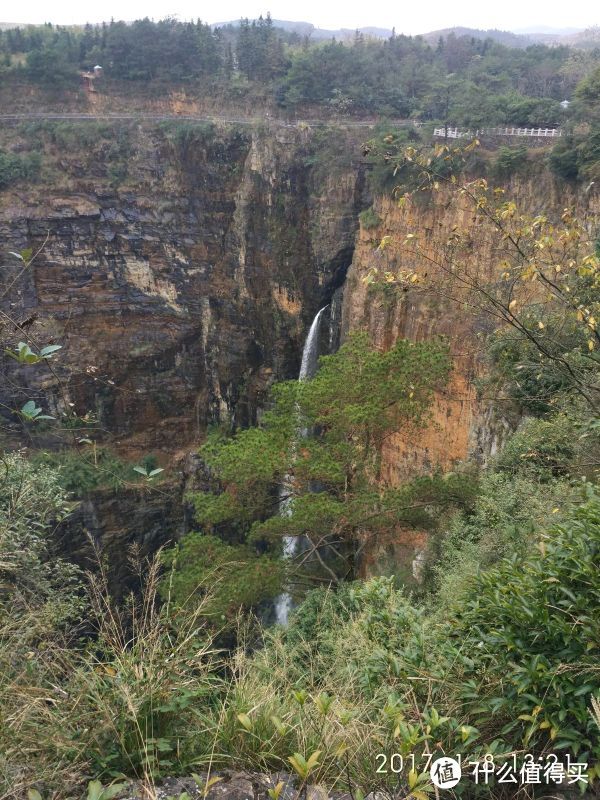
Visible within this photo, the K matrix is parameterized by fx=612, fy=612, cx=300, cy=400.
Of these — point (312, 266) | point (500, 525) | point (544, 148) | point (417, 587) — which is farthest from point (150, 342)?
point (500, 525)

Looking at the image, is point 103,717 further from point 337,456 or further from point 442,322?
point 442,322

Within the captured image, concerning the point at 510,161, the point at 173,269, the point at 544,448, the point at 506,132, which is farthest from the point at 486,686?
the point at 173,269

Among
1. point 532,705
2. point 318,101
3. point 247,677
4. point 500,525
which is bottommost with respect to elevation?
point 500,525

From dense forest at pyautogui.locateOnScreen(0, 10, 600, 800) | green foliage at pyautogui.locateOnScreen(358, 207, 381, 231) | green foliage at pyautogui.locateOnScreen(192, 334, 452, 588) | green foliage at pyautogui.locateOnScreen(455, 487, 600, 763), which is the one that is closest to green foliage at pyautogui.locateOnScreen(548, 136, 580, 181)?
dense forest at pyautogui.locateOnScreen(0, 10, 600, 800)

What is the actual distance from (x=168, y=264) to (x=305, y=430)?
9.05m

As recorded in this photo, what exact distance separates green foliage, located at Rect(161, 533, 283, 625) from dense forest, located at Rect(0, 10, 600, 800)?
4 cm

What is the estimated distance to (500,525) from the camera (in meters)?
5.35

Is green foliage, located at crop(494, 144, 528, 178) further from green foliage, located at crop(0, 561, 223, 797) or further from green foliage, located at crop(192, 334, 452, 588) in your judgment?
green foliage, located at crop(0, 561, 223, 797)

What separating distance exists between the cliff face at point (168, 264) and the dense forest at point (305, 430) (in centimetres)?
9

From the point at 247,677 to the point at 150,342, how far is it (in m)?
17.3

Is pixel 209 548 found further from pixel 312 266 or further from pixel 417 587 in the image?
→ pixel 312 266

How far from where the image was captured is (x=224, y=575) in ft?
21.6

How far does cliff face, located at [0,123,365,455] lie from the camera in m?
17.7

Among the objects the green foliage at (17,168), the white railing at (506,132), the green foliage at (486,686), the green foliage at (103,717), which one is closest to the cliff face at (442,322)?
the white railing at (506,132)
